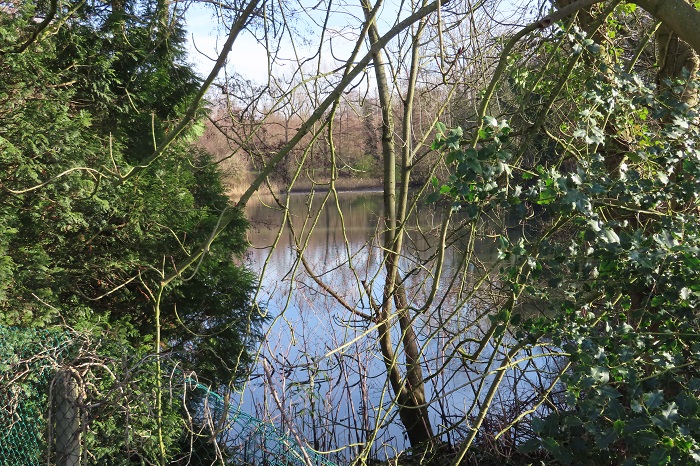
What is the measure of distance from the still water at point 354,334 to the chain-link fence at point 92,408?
290 mm

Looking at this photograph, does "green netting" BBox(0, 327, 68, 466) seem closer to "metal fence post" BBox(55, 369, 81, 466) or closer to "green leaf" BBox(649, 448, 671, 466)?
"metal fence post" BBox(55, 369, 81, 466)

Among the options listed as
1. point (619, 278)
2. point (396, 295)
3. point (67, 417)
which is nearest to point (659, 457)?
point (619, 278)

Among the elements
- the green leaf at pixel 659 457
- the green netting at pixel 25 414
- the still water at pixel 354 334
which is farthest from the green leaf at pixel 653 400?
the green netting at pixel 25 414

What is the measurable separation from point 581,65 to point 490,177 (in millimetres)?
1505

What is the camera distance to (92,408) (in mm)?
2680

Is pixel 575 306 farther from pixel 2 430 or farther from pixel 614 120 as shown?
pixel 2 430

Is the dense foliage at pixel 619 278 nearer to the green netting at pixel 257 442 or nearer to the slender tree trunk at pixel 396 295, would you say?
the green netting at pixel 257 442

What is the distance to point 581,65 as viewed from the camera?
3.35 meters

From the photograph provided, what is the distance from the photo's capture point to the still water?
3.67 m

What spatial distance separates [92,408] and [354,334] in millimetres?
3490

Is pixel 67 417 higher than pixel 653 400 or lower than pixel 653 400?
lower

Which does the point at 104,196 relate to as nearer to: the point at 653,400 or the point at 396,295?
the point at 396,295

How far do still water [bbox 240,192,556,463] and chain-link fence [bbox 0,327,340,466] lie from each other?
0.95ft

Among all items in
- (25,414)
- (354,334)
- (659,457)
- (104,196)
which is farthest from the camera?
(354,334)
